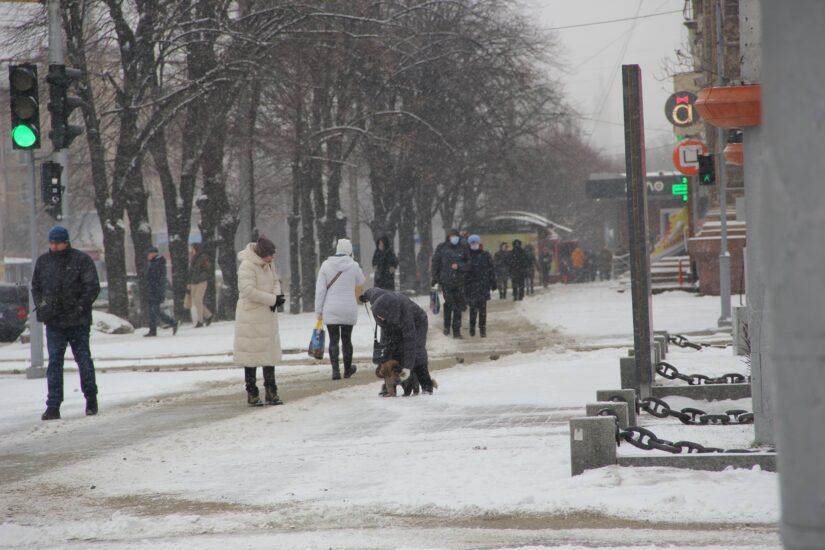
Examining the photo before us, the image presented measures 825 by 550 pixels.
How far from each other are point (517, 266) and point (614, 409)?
1084 inches

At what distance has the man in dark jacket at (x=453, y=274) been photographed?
21.7 metres

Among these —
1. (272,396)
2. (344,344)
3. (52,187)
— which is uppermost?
(52,187)

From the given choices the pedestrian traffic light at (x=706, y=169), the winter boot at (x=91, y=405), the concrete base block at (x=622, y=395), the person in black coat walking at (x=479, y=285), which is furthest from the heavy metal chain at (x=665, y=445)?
the person in black coat walking at (x=479, y=285)

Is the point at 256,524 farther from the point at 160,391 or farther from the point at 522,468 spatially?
the point at 160,391

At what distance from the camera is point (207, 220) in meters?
30.3

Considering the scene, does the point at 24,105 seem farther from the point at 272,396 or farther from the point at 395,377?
the point at 395,377

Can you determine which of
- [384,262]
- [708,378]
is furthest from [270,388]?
[384,262]

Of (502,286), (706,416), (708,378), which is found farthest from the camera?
(502,286)

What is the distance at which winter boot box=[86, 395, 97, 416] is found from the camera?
12062 millimetres

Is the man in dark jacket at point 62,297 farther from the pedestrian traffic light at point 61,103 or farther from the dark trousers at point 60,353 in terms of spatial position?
the pedestrian traffic light at point 61,103

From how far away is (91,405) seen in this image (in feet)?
39.7

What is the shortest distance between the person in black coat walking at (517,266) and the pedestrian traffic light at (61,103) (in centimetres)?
2037

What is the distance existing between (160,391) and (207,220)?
53.7 feet

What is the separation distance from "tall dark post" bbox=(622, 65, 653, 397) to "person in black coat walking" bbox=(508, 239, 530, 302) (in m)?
24.6
